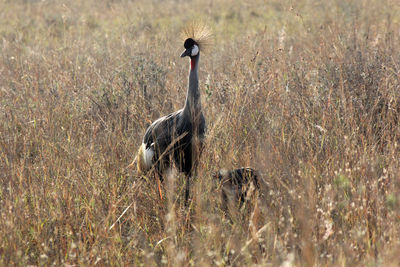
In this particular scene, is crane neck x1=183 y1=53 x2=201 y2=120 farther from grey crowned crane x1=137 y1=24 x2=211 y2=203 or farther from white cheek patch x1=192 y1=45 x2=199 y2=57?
white cheek patch x1=192 y1=45 x2=199 y2=57

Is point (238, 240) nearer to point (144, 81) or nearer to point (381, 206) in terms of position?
point (381, 206)

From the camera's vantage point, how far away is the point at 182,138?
3334 mm

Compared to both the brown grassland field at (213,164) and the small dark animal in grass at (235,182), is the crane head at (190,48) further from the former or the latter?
the small dark animal in grass at (235,182)

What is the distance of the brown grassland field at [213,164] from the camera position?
2.37 metres

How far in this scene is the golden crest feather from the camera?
3715 millimetres

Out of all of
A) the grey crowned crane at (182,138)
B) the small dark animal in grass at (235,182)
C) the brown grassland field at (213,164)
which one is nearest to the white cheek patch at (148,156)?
the grey crowned crane at (182,138)

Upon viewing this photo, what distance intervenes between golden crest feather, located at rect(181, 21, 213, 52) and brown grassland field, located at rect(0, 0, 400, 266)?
14.4 inches

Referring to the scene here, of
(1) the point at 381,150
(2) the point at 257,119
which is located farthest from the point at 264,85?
(1) the point at 381,150

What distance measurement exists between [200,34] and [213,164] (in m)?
1.07

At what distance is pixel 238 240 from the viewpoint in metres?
2.54

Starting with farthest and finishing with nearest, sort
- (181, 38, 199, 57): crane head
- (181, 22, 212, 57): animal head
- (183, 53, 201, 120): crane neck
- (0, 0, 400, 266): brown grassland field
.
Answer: (181, 22, 212, 57): animal head < (181, 38, 199, 57): crane head < (183, 53, 201, 120): crane neck < (0, 0, 400, 266): brown grassland field

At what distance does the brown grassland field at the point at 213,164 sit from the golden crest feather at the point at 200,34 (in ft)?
1.20

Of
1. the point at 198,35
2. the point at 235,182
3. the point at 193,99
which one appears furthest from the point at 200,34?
the point at 235,182

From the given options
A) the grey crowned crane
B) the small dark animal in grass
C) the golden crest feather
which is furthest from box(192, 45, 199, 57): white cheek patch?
the small dark animal in grass
